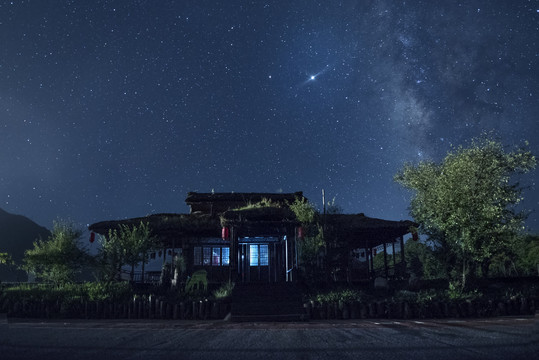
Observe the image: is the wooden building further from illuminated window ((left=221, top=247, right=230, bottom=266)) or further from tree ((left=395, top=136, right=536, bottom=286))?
tree ((left=395, top=136, right=536, bottom=286))

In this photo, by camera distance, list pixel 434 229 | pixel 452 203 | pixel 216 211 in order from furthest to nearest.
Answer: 1. pixel 216 211
2. pixel 434 229
3. pixel 452 203

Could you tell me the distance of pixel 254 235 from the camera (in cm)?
2147

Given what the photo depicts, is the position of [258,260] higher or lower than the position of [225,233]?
lower

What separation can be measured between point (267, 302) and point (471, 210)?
400 inches

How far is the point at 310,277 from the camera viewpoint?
53.2 ft

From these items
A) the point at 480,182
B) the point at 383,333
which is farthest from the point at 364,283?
the point at 383,333

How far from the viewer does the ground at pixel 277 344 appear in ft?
18.6

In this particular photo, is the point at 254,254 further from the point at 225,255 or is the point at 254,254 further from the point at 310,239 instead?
the point at 310,239

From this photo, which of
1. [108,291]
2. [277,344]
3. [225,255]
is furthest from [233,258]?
[277,344]

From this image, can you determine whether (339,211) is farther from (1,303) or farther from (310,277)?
(1,303)

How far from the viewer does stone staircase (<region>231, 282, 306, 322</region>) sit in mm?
12391

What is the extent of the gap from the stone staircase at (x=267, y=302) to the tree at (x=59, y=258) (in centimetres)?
868

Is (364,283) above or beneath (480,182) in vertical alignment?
beneath

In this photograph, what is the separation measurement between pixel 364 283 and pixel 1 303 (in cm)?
1739
